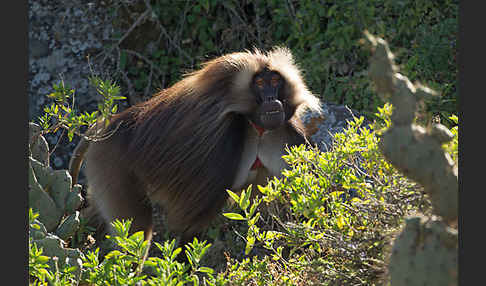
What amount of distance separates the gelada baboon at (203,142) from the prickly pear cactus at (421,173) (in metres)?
2.11

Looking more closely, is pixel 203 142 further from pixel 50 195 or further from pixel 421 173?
pixel 421 173

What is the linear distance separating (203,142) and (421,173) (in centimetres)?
246

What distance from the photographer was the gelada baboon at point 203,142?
13.8ft

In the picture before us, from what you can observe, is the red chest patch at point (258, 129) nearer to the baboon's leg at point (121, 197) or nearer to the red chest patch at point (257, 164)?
the red chest patch at point (257, 164)

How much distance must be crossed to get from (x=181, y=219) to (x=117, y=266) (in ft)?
5.60

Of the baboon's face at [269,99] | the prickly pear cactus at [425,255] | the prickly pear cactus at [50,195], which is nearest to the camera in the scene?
the prickly pear cactus at [425,255]

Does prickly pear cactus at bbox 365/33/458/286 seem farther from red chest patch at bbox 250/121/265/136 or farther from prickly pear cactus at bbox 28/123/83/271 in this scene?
red chest patch at bbox 250/121/265/136

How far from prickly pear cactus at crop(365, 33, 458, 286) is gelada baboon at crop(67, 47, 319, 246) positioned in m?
2.11

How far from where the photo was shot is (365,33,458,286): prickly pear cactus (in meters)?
1.88

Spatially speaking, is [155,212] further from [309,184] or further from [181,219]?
[309,184]

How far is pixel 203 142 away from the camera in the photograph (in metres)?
4.22

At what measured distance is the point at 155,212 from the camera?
5680mm

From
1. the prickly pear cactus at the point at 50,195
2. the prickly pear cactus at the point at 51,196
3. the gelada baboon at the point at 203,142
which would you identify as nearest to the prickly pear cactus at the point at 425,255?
the prickly pear cactus at the point at 50,195

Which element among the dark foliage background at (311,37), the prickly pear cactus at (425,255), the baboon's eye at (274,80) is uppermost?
the dark foliage background at (311,37)
